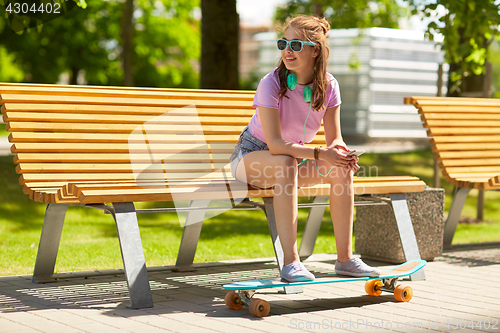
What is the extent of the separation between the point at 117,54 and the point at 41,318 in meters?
29.5

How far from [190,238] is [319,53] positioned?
1839 millimetres

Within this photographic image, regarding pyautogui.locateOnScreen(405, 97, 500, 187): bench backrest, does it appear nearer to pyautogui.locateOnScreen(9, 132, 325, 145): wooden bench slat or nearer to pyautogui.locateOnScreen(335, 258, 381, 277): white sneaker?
pyautogui.locateOnScreen(9, 132, 325, 145): wooden bench slat

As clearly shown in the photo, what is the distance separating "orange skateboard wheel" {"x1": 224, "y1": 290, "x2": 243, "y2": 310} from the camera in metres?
3.49

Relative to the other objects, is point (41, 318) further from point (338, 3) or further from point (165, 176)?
point (338, 3)

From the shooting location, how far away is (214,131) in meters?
4.76

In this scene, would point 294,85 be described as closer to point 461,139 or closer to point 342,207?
point 342,207

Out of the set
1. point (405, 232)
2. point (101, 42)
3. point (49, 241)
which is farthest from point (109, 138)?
point (101, 42)

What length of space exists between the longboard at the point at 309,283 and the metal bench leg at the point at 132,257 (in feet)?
1.54

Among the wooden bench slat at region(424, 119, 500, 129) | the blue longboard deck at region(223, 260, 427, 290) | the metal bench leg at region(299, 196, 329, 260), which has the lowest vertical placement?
the metal bench leg at region(299, 196, 329, 260)

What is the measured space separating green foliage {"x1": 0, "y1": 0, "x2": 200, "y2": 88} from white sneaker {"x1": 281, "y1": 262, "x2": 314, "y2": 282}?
71.4 ft

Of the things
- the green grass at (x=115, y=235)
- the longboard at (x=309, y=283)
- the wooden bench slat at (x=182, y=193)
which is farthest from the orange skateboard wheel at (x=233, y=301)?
the green grass at (x=115, y=235)

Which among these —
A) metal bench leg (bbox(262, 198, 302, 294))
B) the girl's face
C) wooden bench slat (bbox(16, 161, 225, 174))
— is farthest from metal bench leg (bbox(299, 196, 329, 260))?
the girl's face

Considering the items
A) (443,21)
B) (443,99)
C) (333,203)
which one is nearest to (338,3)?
(443,21)

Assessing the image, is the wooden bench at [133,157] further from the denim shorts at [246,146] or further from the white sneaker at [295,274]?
the white sneaker at [295,274]
